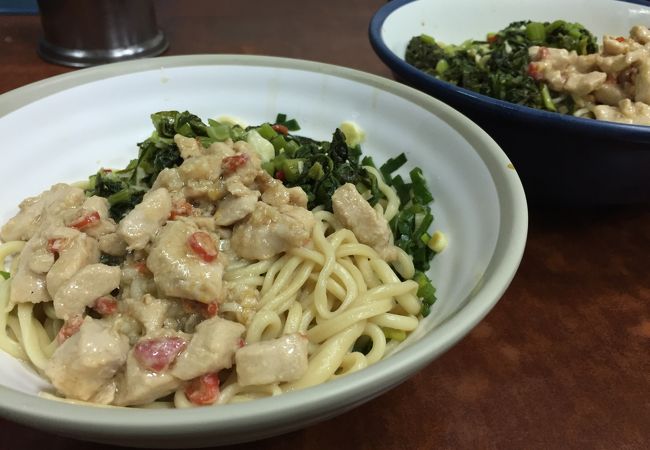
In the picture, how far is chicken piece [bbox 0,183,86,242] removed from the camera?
1.92 metres

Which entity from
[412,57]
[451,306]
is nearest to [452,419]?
[451,306]

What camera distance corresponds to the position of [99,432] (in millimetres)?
1056

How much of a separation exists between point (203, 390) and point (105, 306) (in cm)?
44

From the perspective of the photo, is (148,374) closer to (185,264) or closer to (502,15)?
(185,264)

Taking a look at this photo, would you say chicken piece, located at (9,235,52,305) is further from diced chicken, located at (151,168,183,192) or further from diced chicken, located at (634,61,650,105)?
diced chicken, located at (634,61,650,105)

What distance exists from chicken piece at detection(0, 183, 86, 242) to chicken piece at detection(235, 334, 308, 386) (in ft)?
2.87

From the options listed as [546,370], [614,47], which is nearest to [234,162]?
[546,370]

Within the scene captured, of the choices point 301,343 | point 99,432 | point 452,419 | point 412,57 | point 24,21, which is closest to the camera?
point 99,432

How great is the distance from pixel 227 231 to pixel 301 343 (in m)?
0.57

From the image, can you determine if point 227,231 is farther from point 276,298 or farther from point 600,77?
point 600,77

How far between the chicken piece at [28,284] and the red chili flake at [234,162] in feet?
2.12

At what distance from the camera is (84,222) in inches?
72.5

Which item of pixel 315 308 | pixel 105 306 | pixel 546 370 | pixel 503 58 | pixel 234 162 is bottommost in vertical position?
pixel 546 370

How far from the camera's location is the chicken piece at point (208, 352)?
1.47 meters
